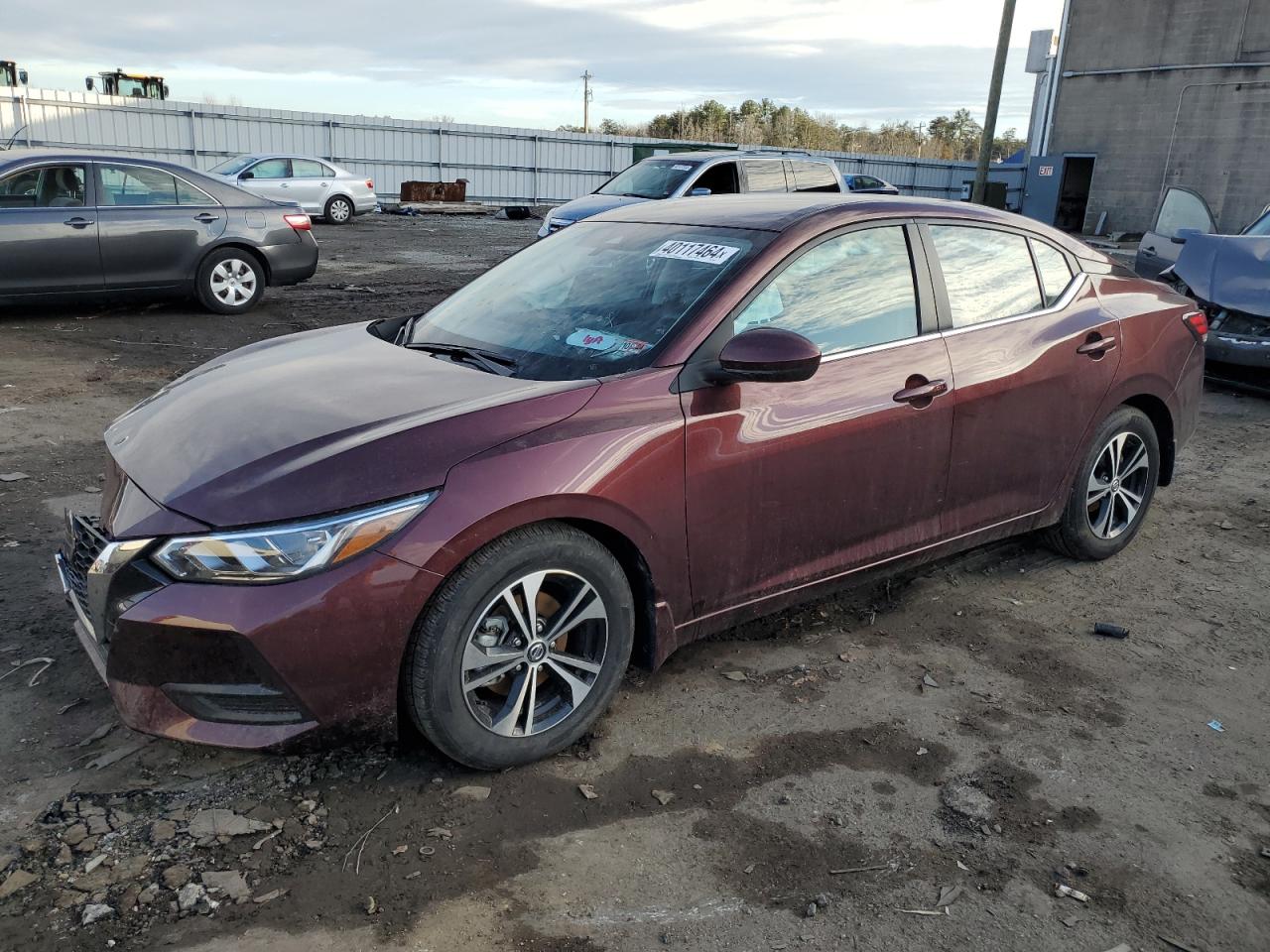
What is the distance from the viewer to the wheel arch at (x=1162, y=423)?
4.73 m

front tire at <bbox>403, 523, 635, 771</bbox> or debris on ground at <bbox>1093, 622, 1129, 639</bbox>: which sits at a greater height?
front tire at <bbox>403, 523, 635, 771</bbox>

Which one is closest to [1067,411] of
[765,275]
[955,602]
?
[955,602]

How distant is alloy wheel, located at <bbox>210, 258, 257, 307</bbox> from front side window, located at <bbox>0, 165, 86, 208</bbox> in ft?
4.50

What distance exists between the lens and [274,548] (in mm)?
2623

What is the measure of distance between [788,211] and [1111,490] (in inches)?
86.0

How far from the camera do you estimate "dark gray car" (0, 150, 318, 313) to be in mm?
8953

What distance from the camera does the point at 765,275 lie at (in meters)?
Answer: 3.44

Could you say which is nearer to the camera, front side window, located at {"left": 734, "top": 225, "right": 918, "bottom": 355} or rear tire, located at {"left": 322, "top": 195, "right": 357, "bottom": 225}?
front side window, located at {"left": 734, "top": 225, "right": 918, "bottom": 355}

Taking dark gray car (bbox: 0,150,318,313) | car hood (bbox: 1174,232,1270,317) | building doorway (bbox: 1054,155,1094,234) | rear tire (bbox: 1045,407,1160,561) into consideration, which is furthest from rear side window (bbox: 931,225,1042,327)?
building doorway (bbox: 1054,155,1094,234)

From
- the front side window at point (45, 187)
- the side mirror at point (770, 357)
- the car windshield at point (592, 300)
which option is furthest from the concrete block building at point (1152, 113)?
the side mirror at point (770, 357)

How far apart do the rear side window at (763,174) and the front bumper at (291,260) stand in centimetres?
552

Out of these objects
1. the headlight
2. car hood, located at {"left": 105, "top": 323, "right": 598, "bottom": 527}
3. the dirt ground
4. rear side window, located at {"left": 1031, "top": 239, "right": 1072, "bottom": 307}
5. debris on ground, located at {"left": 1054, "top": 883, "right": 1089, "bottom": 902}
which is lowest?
the dirt ground

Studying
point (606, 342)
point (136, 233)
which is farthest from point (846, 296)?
point (136, 233)

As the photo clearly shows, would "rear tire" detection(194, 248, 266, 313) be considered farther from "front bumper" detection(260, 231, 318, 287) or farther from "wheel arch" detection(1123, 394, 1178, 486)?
"wheel arch" detection(1123, 394, 1178, 486)
